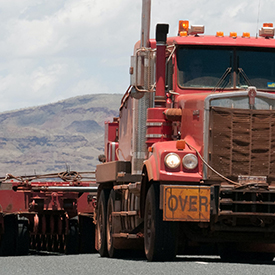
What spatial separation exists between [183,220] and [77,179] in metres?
11.4

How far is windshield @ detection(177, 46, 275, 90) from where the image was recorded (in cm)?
1255

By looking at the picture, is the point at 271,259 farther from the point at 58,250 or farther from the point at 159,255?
the point at 58,250

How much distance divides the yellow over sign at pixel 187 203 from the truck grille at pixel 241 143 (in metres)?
0.56

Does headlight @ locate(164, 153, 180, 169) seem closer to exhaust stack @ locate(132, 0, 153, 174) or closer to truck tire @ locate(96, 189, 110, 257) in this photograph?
exhaust stack @ locate(132, 0, 153, 174)

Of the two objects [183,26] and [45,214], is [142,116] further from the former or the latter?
[45,214]

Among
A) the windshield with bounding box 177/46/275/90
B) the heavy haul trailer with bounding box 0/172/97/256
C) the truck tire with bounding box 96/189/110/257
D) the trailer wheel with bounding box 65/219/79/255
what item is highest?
the windshield with bounding box 177/46/275/90

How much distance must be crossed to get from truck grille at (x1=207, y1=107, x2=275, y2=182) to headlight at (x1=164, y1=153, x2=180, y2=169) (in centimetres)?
49

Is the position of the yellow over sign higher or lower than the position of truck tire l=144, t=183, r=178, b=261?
higher

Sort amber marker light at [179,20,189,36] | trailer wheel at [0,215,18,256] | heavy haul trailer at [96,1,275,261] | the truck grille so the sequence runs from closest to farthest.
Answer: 1. heavy haul trailer at [96,1,275,261]
2. the truck grille
3. amber marker light at [179,20,189,36]
4. trailer wheel at [0,215,18,256]

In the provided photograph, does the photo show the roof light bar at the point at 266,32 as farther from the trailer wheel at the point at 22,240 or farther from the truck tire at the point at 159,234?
the trailer wheel at the point at 22,240

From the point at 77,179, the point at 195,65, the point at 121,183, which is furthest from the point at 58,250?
the point at 195,65

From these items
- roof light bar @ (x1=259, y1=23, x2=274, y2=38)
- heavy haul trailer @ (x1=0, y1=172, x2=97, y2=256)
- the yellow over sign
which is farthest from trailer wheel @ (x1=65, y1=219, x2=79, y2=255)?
the yellow over sign

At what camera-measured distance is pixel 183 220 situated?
36.4 ft

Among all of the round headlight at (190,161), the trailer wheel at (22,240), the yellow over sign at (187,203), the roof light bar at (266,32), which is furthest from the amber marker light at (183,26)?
the trailer wheel at (22,240)
